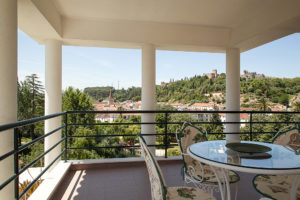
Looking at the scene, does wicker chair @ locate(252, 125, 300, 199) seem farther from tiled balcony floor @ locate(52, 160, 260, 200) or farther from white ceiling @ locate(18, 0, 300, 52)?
white ceiling @ locate(18, 0, 300, 52)

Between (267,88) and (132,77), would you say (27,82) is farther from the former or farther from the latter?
(267,88)

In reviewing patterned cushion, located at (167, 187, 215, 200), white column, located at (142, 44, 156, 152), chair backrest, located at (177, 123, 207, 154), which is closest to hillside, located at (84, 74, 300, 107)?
white column, located at (142, 44, 156, 152)

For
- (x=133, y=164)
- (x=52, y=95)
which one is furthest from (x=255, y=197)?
(x=52, y=95)

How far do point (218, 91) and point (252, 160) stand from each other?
17.1 metres

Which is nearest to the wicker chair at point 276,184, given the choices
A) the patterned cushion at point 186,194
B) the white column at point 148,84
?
the patterned cushion at point 186,194

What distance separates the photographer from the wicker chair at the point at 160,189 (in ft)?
3.76

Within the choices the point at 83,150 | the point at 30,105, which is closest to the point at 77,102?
the point at 30,105

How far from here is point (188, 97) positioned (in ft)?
57.6

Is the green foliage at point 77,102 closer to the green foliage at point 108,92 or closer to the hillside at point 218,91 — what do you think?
the green foliage at point 108,92

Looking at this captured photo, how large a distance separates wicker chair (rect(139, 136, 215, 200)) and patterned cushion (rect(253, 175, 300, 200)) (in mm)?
436

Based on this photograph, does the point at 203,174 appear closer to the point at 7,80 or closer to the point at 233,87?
the point at 7,80

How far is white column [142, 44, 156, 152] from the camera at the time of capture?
12.7 ft

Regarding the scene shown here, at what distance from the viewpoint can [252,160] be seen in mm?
1317

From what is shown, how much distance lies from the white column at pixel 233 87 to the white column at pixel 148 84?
163 centimetres
